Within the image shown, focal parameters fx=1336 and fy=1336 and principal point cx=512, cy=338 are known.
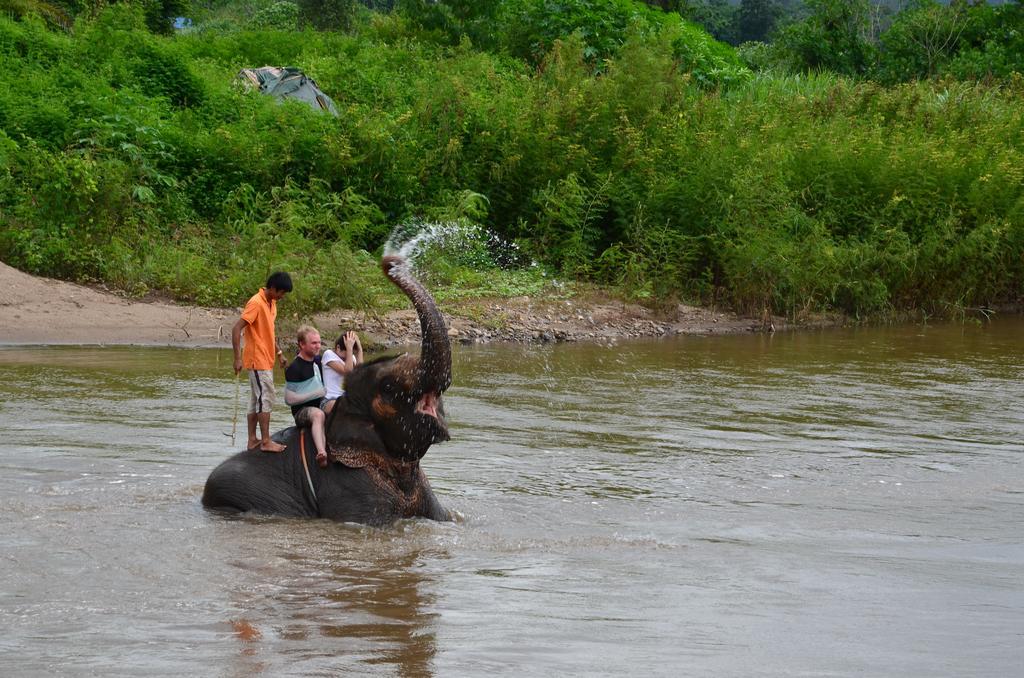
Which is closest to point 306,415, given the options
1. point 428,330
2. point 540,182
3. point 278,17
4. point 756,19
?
point 428,330

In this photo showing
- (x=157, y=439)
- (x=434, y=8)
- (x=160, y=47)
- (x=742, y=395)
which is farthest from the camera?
(x=434, y=8)

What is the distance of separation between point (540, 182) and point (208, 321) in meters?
6.00

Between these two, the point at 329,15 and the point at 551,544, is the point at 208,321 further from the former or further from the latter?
the point at 329,15

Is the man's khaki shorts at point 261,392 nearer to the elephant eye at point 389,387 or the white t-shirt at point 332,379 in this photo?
the white t-shirt at point 332,379

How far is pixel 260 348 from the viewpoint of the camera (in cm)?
832

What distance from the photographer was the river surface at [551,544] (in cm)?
593

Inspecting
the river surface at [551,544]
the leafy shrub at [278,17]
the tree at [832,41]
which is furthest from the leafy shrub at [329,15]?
the river surface at [551,544]

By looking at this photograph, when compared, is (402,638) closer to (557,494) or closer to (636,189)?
(557,494)

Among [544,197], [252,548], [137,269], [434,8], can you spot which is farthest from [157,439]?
[434,8]

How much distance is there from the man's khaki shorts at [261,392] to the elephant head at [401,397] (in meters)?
0.66

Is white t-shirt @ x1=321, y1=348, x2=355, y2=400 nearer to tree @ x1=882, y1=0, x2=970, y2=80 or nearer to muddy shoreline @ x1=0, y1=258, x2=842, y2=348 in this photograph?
muddy shoreline @ x1=0, y1=258, x2=842, y2=348

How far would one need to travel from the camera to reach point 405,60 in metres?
26.3

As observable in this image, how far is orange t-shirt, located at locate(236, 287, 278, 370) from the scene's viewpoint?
829cm

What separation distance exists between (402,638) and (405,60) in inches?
841
